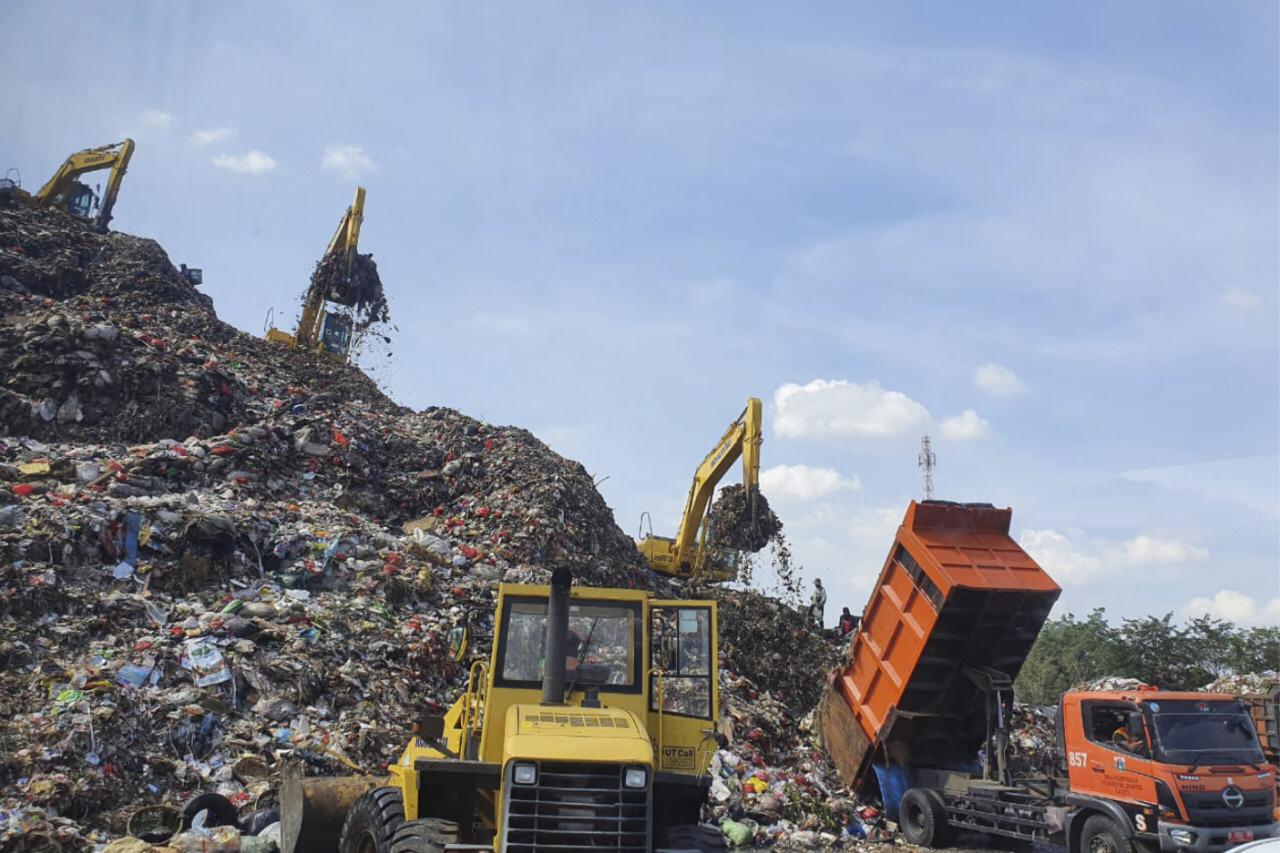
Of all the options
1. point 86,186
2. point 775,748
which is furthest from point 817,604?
point 86,186

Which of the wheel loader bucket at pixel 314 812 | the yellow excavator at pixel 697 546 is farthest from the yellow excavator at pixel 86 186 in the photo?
the wheel loader bucket at pixel 314 812

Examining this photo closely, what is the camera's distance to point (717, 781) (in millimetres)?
8938

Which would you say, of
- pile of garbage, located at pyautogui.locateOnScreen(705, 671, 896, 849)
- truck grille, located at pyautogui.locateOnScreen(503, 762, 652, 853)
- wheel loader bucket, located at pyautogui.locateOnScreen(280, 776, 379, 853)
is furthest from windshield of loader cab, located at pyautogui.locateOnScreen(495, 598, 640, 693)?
pile of garbage, located at pyautogui.locateOnScreen(705, 671, 896, 849)

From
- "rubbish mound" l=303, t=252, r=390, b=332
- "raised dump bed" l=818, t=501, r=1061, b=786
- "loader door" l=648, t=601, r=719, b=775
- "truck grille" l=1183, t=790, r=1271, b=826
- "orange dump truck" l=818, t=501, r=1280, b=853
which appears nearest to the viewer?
"loader door" l=648, t=601, r=719, b=775

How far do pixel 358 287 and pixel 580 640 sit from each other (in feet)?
52.6

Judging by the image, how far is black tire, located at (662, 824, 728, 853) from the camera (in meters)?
4.59

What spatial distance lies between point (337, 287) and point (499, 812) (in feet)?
55.8

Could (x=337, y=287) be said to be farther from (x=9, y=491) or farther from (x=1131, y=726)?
(x=1131, y=726)

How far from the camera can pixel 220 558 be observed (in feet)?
33.6

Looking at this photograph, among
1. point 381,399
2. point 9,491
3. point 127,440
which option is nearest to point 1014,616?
point 9,491

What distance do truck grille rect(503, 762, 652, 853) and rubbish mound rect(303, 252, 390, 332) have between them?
1680cm

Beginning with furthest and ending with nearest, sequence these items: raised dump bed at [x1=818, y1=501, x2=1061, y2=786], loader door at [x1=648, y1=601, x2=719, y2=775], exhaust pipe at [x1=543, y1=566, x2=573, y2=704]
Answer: raised dump bed at [x1=818, y1=501, x2=1061, y2=786], loader door at [x1=648, y1=601, x2=719, y2=775], exhaust pipe at [x1=543, y1=566, x2=573, y2=704]

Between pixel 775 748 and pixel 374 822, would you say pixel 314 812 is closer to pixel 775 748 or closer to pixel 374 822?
pixel 374 822

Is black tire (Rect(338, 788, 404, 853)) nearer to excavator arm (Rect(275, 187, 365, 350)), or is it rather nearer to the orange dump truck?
the orange dump truck
